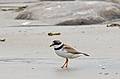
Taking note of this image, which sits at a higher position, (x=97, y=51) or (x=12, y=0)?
(x=97, y=51)

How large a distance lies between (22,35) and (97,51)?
3184 mm

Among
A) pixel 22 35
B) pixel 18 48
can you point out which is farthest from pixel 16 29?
pixel 18 48

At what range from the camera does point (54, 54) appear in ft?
32.3

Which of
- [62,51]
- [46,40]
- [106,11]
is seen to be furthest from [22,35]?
[106,11]

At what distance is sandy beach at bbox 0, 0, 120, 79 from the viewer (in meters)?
7.82

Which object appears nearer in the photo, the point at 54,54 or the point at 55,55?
the point at 55,55

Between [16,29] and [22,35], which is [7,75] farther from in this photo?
[16,29]

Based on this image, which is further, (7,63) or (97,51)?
(97,51)

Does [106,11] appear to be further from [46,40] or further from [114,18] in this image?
[46,40]

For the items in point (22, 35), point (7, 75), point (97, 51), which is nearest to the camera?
point (7, 75)

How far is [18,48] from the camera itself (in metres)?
10.6

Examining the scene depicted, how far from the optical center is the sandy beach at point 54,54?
7.82 meters

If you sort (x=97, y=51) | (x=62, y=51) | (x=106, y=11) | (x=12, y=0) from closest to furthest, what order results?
(x=62, y=51) → (x=97, y=51) → (x=106, y=11) → (x=12, y=0)

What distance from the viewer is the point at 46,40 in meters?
11.8
